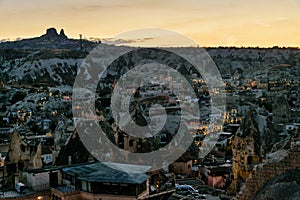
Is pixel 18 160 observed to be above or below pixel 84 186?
above

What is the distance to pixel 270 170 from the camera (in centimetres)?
711

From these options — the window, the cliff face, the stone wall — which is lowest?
the window

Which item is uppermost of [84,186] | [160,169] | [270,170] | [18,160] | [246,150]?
[270,170]

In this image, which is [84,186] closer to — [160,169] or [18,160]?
[18,160]

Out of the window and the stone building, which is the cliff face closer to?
the window

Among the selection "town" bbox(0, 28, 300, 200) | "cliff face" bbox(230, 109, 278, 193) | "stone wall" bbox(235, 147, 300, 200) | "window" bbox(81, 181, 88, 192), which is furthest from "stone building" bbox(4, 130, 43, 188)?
"stone wall" bbox(235, 147, 300, 200)

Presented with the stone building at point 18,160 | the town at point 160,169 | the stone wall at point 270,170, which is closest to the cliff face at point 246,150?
the town at point 160,169

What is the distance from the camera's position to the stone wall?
6895mm

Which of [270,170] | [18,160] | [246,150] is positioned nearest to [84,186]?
[246,150]

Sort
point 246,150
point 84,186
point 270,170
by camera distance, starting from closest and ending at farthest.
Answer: point 270,170
point 84,186
point 246,150

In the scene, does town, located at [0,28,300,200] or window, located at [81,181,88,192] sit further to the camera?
window, located at [81,181,88,192]

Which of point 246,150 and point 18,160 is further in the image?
point 18,160

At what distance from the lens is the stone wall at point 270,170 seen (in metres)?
6.89

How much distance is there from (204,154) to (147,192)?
18.9 metres
